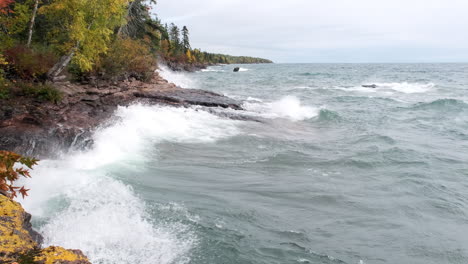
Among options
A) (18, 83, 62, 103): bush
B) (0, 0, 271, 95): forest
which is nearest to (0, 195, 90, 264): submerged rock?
(0, 0, 271, 95): forest

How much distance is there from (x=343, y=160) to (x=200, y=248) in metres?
8.05

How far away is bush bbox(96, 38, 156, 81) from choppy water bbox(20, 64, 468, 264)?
14.9 ft

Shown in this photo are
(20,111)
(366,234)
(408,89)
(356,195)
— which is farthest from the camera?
(408,89)

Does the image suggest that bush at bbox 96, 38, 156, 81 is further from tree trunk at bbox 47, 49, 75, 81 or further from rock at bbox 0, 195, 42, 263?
rock at bbox 0, 195, 42, 263

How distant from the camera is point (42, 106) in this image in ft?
41.7

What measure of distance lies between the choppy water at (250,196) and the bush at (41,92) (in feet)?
7.49

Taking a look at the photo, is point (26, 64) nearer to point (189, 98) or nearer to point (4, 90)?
point (4, 90)

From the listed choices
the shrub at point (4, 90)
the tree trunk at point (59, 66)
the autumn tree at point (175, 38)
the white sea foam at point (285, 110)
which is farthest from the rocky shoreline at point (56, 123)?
the autumn tree at point (175, 38)

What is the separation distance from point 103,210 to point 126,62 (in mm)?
15299

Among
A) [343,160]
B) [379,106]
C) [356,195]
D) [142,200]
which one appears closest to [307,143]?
[343,160]

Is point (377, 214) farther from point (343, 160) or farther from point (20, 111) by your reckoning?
point (20, 111)

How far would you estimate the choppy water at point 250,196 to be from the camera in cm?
655

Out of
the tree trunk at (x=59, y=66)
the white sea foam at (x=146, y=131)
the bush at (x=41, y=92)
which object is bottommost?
the white sea foam at (x=146, y=131)

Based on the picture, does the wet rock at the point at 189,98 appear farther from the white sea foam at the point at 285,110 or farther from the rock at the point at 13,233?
the rock at the point at 13,233
